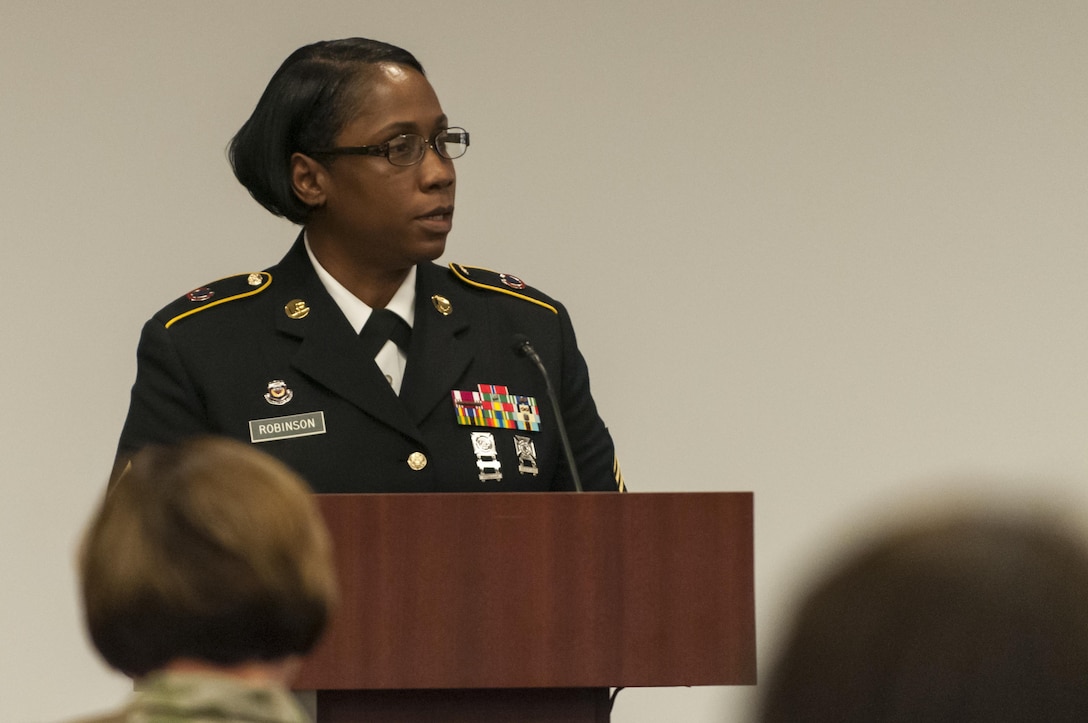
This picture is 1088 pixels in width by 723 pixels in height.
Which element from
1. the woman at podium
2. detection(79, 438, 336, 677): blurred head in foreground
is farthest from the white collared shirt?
detection(79, 438, 336, 677): blurred head in foreground

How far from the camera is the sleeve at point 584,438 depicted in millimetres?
2795

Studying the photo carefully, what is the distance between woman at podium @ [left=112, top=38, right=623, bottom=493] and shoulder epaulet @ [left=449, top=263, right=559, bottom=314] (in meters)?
0.05

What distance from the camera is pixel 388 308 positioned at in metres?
2.78

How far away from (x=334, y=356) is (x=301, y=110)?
0.40 meters

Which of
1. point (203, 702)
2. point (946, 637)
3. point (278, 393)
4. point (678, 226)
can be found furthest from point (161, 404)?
point (678, 226)

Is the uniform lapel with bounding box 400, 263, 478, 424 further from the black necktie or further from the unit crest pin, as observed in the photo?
the unit crest pin

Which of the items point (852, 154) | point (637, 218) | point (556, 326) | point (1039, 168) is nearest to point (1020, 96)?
point (1039, 168)

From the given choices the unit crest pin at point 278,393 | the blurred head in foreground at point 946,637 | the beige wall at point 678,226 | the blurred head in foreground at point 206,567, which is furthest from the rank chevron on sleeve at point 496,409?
the blurred head in foreground at point 946,637

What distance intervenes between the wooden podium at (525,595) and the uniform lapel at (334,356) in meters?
0.48

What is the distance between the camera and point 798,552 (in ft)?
15.0

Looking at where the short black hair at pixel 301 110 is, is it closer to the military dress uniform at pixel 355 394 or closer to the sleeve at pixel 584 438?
the military dress uniform at pixel 355 394

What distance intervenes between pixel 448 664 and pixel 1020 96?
300 centimetres

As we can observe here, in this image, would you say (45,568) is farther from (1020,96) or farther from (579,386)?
(1020,96)

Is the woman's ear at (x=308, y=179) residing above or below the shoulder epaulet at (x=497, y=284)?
above
